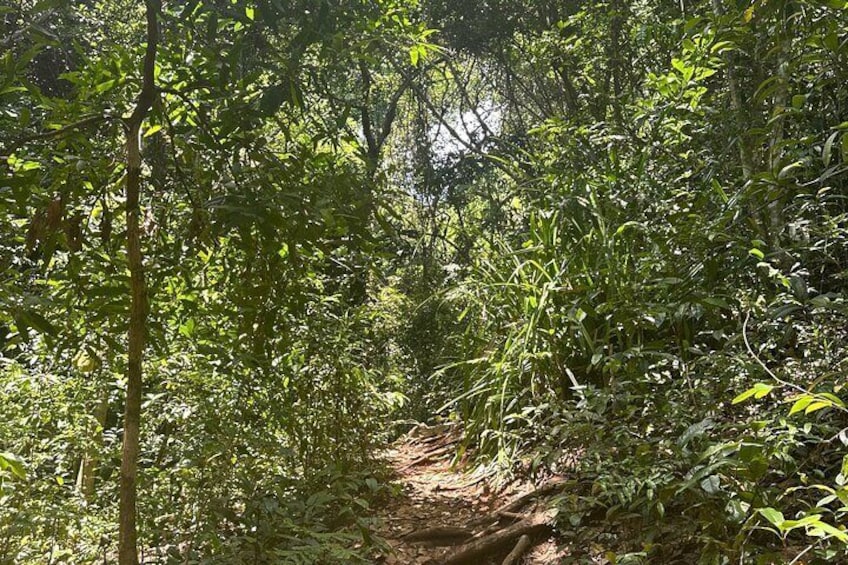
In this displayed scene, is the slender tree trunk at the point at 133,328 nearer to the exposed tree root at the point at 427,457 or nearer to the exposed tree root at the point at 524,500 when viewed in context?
the exposed tree root at the point at 524,500

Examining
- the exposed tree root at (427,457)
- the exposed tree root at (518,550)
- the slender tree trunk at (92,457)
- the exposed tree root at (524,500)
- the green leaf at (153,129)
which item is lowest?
the exposed tree root at (518,550)

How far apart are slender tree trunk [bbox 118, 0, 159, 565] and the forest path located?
1.06m

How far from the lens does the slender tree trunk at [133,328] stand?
196 cm

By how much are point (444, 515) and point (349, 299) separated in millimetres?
1779

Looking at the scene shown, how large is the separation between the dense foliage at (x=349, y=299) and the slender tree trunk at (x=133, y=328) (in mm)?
16

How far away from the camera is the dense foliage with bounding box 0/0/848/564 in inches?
79.4

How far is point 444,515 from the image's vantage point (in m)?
3.57

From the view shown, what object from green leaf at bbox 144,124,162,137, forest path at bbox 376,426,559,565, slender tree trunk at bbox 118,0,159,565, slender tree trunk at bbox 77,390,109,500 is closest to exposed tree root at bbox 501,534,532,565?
forest path at bbox 376,426,559,565

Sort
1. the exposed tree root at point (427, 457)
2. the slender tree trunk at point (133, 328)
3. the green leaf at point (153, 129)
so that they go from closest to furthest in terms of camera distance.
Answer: the slender tree trunk at point (133, 328) → the green leaf at point (153, 129) → the exposed tree root at point (427, 457)

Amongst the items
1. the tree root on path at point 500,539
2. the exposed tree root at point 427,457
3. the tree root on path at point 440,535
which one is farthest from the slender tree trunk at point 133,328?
the exposed tree root at point 427,457

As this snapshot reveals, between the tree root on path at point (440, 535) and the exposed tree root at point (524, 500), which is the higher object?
the exposed tree root at point (524, 500)

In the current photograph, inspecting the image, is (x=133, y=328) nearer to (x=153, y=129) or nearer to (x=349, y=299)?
(x=153, y=129)

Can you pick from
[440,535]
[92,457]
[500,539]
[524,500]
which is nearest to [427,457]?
[440,535]

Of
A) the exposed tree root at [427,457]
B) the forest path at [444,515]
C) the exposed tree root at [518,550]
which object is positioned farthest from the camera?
the exposed tree root at [427,457]
